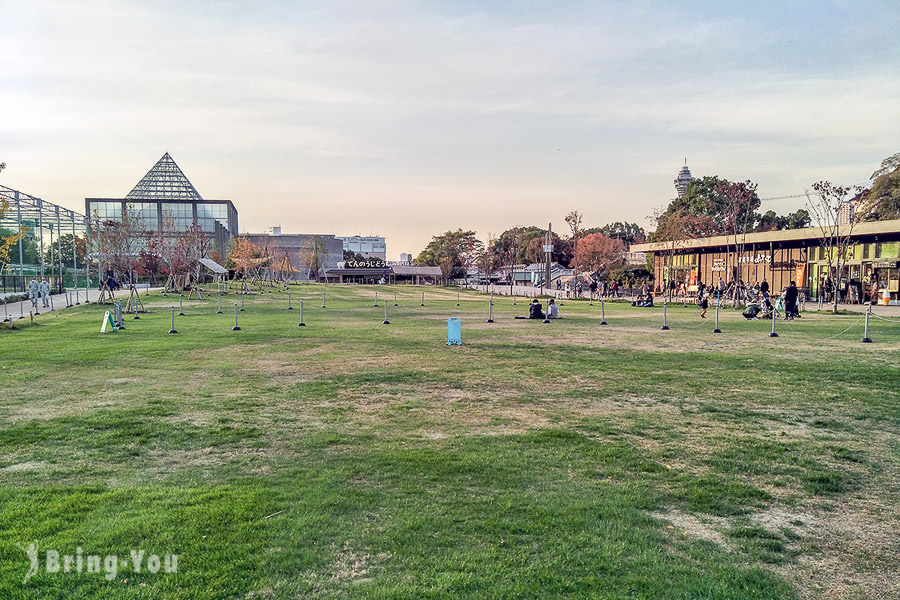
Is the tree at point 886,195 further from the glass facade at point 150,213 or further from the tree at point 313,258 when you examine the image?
the glass facade at point 150,213

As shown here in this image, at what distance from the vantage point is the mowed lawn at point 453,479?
156 inches

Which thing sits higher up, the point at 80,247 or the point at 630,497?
the point at 80,247

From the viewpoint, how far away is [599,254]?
74.9 metres

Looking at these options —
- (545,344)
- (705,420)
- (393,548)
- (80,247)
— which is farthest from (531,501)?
(80,247)

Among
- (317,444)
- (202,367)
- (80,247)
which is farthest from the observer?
(80,247)

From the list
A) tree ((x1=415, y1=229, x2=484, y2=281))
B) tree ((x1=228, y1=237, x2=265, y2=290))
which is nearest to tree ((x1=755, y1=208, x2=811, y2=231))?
tree ((x1=415, y1=229, x2=484, y2=281))

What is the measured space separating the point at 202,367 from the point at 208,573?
31.2 ft

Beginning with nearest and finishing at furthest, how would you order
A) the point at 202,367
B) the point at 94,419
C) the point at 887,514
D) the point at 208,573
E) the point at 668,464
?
the point at 208,573
the point at 887,514
the point at 668,464
the point at 94,419
the point at 202,367

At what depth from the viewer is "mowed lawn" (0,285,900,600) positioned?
13.0ft

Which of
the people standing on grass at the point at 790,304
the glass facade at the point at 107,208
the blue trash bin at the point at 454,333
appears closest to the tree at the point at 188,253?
the blue trash bin at the point at 454,333

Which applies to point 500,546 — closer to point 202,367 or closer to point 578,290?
point 202,367

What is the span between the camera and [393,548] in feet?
14.0

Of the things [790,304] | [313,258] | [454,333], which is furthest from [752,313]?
[313,258]

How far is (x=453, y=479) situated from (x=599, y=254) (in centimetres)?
7237
